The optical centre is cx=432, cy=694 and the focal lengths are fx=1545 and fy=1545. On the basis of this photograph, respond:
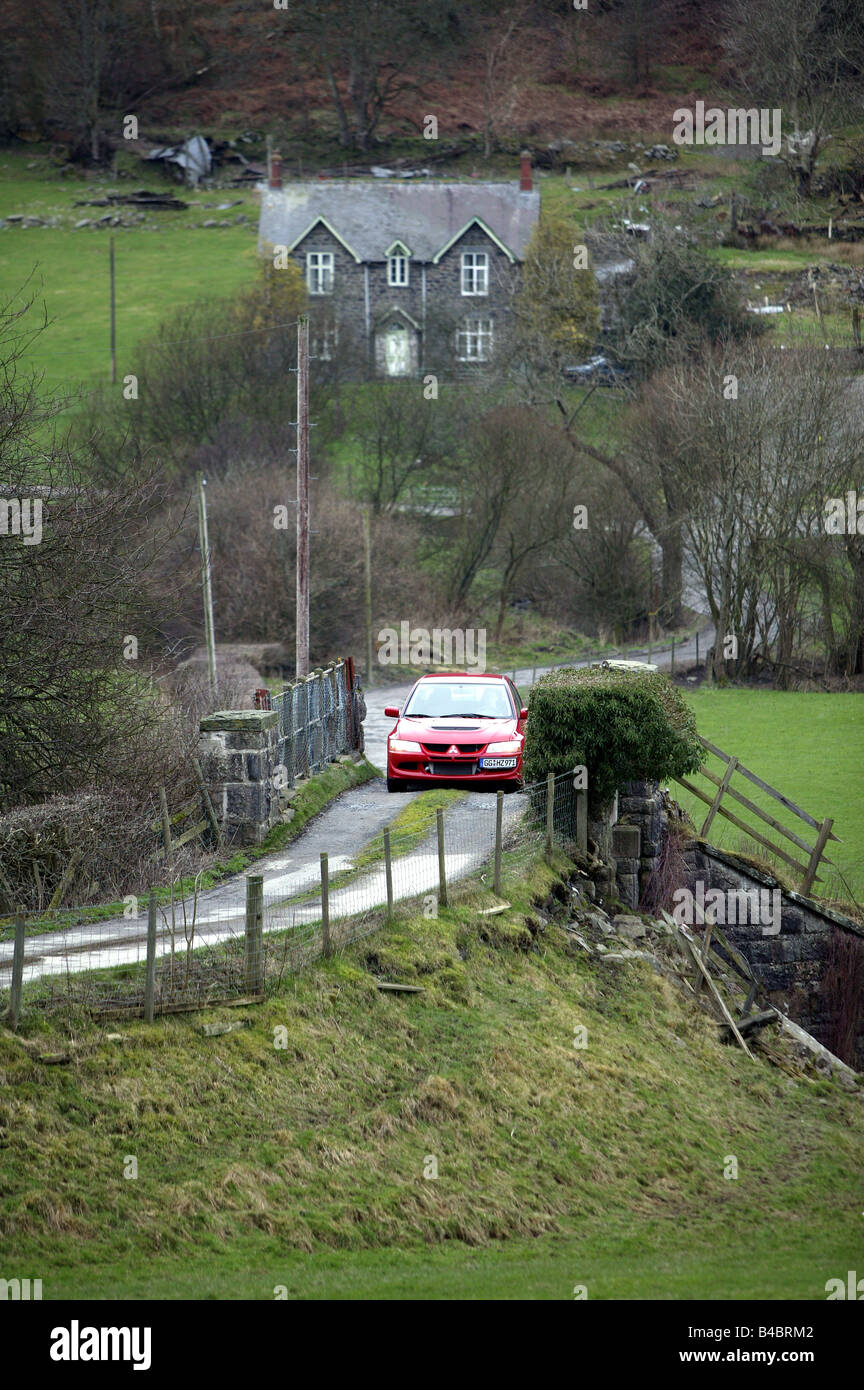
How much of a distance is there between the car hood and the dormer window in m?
59.1

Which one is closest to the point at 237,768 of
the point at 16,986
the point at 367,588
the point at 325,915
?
the point at 325,915

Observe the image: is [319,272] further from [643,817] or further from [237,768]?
[237,768]

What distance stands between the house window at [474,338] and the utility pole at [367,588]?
30.4 meters

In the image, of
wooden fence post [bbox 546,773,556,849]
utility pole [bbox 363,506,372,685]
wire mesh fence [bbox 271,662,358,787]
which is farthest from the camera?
utility pole [bbox 363,506,372,685]

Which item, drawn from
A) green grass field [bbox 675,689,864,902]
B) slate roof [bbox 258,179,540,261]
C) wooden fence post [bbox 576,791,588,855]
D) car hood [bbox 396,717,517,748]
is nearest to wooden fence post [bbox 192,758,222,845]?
car hood [bbox 396,717,517,748]

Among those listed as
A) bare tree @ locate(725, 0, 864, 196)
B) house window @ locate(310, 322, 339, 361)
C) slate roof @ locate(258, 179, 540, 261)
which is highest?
bare tree @ locate(725, 0, 864, 196)

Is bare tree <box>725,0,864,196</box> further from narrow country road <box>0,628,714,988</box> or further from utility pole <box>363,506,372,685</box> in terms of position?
narrow country road <box>0,628,714,988</box>

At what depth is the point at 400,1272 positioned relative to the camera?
10141mm

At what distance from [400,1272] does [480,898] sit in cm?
666

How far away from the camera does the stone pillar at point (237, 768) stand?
62.8ft

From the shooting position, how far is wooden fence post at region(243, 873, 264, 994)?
13.0 meters

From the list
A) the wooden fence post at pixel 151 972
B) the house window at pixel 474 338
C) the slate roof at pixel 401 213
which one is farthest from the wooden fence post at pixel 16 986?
the slate roof at pixel 401 213

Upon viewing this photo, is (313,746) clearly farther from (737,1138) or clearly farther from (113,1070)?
(113,1070)

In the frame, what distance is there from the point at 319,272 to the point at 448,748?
60592 millimetres
